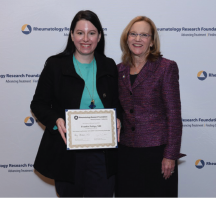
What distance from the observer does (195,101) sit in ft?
9.11

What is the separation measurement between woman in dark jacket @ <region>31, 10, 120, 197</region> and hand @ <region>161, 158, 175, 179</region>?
1.23ft

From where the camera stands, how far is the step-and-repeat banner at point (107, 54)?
8.73ft

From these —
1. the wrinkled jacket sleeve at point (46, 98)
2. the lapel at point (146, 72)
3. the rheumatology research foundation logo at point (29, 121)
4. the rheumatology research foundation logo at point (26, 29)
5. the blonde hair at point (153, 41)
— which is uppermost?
the rheumatology research foundation logo at point (26, 29)

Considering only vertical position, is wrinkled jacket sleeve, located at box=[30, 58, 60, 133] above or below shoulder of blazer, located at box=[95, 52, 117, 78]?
below

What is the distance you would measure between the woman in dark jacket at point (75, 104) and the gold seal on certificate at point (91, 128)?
11 centimetres

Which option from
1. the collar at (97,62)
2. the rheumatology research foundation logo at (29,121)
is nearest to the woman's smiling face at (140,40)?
the collar at (97,62)

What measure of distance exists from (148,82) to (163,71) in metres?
0.14

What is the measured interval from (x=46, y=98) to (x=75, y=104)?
0.78 ft

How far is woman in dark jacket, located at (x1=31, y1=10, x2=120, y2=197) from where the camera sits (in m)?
1.93

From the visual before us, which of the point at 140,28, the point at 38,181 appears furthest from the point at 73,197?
the point at 140,28

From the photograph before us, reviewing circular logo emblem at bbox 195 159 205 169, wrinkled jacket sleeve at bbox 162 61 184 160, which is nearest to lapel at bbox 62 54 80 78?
wrinkled jacket sleeve at bbox 162 61 184 160

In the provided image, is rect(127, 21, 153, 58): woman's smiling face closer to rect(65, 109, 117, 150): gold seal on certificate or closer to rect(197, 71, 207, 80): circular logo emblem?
rect(65, 109, 117, 150): gold seal on certificate

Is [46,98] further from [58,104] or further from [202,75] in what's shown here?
[202,75]

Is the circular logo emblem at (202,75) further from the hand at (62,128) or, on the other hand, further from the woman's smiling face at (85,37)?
the hand at (62,128)
